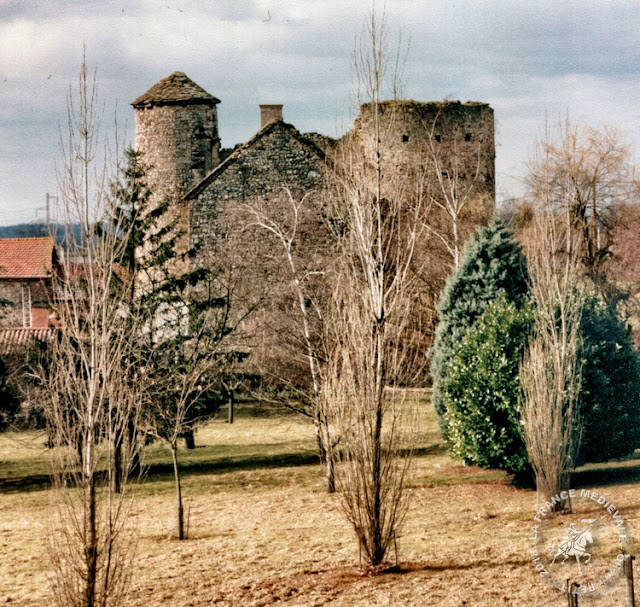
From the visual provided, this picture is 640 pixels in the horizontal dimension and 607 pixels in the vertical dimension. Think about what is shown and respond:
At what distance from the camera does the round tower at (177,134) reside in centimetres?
2773

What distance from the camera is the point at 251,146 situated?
26453mm

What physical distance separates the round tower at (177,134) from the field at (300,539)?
445 inches

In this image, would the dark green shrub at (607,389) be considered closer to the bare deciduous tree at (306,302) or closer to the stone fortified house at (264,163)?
the bare deciduous tree at (306,302)

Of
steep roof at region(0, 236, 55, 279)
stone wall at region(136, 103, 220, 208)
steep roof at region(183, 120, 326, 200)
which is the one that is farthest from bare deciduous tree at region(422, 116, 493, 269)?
steep roof at region(0, 236, 55, 279)

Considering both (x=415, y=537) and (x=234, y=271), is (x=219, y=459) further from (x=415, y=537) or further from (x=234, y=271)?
(x=415, y=537)

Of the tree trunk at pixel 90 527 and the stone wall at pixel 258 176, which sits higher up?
the stone wall at pixel 258 176

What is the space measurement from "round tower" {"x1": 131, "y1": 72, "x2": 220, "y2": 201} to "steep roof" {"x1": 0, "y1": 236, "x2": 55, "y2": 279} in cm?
1281

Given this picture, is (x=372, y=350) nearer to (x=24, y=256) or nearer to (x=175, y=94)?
(x=175, y=94)

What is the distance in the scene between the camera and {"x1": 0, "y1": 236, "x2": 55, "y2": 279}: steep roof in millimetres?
38750

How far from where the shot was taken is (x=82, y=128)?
25.7 ft

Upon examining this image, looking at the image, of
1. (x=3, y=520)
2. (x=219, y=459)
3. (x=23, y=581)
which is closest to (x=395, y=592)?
(x=23, y=581)

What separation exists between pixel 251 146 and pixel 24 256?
18251mm

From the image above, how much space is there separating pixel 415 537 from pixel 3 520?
8047 mm

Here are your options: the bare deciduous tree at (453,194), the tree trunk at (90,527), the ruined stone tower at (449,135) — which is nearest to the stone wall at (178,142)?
the ruined stone tower at (449,135)
